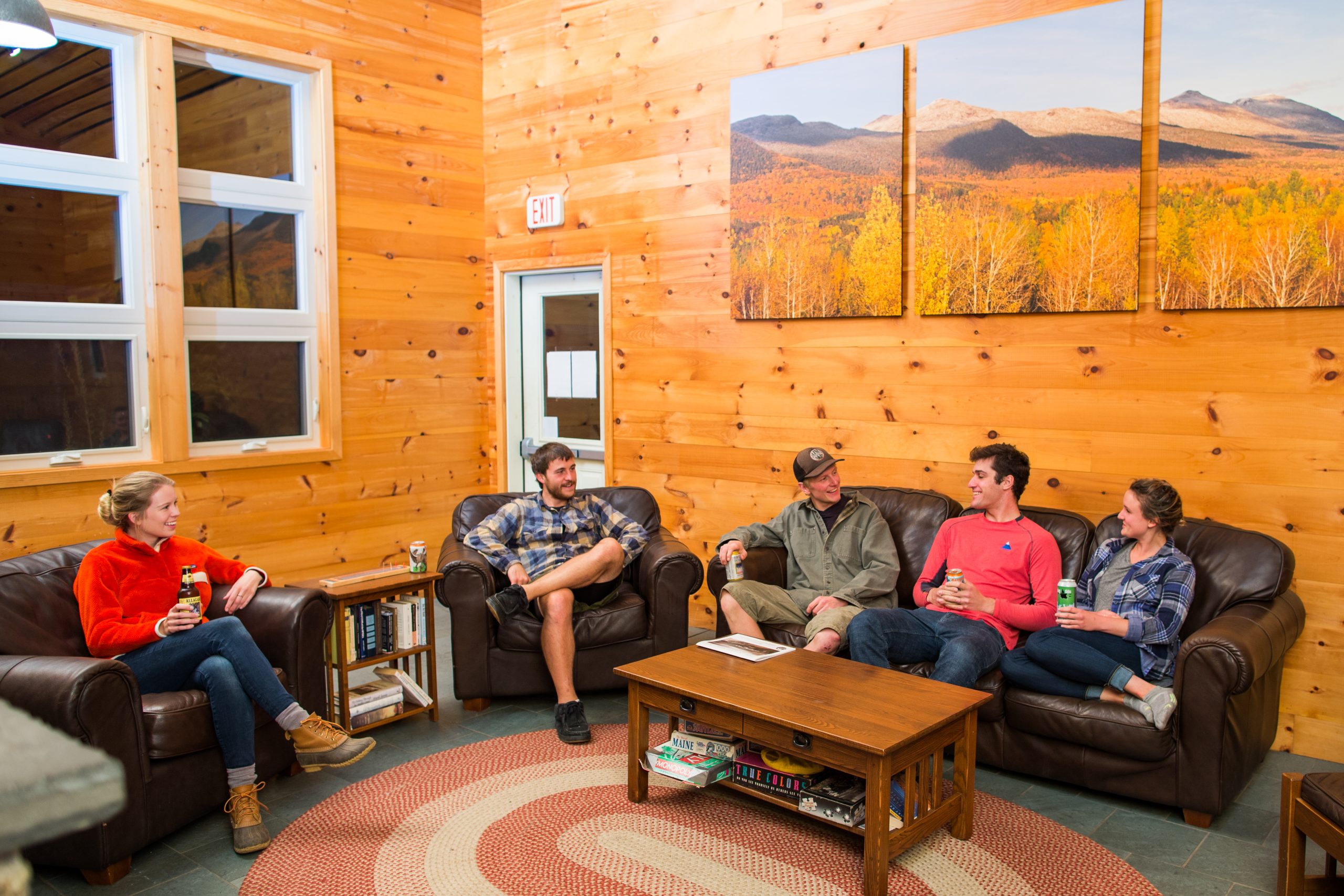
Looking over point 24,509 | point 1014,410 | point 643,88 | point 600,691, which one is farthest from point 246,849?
point 643,88

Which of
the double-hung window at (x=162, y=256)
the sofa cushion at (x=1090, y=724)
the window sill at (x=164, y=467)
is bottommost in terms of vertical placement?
the sofa cushion at (x=1090, y=724)

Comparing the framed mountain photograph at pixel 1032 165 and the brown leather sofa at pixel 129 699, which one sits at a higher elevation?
the framed mountain photograph at pixel 1032 165

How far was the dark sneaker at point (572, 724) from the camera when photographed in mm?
3482

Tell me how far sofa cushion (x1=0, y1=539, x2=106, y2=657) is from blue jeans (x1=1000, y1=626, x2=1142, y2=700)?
2908 mm

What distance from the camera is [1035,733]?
121 inches

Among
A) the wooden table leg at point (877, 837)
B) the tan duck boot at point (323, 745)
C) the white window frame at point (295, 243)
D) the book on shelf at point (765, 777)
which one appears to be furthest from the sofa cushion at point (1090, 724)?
the white window frame at point (295, 243)

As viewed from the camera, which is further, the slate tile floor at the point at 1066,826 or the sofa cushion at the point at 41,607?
the sofa cushion at the point at 41,607

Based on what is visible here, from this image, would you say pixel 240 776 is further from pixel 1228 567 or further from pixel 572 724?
pixel 1228 567

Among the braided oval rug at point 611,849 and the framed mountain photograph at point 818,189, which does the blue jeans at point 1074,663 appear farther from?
the framed mountain photograph at point 818,189

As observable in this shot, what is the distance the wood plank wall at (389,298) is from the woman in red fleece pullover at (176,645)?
1.73 m

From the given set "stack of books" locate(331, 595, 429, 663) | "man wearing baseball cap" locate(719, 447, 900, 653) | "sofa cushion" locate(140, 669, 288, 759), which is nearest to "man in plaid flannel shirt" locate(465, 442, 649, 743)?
"stack of books" locate(331, 595, 429, 663)

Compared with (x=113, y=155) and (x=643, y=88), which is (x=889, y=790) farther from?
(x=113, y=155)

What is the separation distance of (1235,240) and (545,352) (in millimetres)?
3539

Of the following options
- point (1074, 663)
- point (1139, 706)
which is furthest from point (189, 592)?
point (1139, 706)
